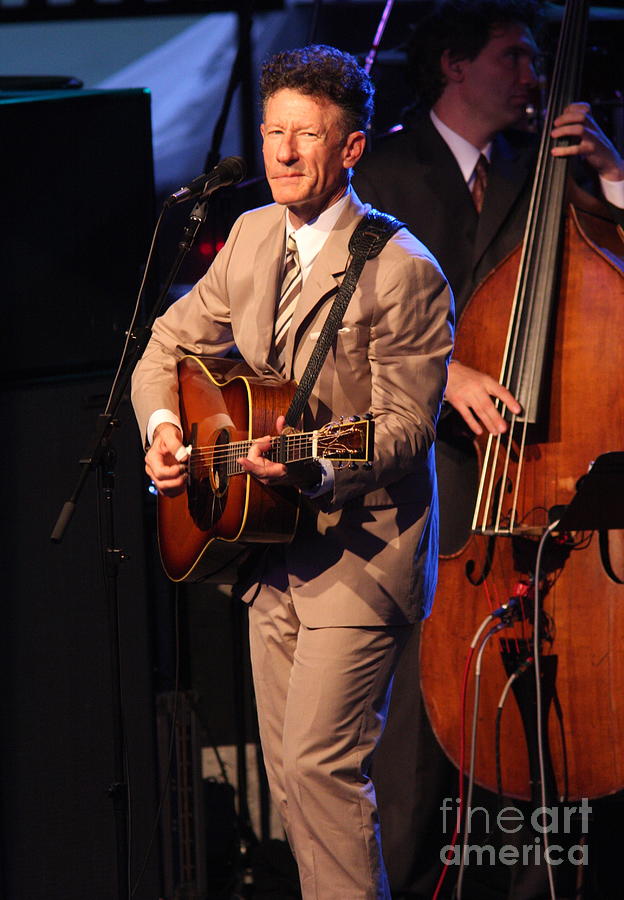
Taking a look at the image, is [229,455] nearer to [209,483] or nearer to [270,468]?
[209,483]

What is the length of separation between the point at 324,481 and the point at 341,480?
38 millimetres

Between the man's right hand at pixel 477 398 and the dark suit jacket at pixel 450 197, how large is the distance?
429mm

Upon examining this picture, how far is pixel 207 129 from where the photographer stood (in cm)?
460

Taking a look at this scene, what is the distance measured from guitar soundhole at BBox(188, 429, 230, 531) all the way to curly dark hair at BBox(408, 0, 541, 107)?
5.36 feet

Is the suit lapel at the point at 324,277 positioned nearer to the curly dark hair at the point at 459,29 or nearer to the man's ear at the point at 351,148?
the man's ear at the point at 351,148

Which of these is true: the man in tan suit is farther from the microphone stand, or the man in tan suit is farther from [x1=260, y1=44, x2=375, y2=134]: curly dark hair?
the microphone stand

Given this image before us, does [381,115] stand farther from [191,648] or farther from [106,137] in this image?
[191,648]

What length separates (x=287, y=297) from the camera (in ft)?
9.03

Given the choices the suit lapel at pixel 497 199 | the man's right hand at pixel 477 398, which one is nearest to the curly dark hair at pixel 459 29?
the suit lapel at pixel 497 199

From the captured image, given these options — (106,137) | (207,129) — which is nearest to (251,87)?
(207,129)

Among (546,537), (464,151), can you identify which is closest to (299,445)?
(546,537)

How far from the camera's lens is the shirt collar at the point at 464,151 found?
144 inches

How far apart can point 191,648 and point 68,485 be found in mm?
1238

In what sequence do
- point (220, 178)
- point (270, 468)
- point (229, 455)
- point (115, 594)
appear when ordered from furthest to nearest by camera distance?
point (115, 594)
point (220, 178)
point (229, 455)
point (270, 468)
